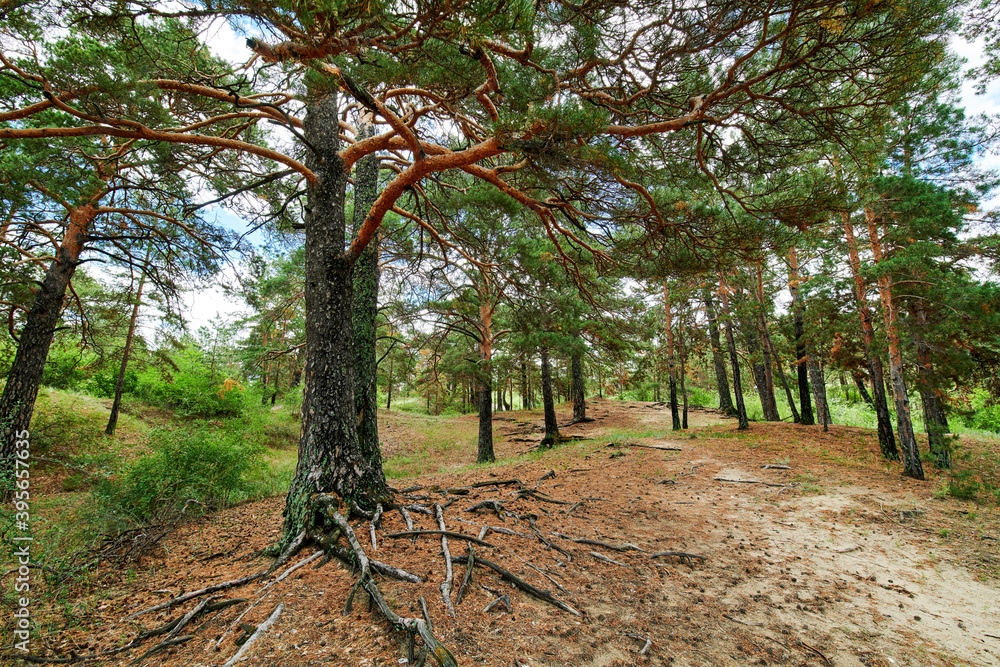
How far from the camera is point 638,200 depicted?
5.34 meters

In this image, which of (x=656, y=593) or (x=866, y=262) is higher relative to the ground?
(x=866, y=262)

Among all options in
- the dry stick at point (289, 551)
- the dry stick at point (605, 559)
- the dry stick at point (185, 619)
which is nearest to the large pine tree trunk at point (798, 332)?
the dry stick at point (605, 559)

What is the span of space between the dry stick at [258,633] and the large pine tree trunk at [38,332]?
27.6 feet

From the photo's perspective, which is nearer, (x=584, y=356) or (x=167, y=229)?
(x=167, y=229)

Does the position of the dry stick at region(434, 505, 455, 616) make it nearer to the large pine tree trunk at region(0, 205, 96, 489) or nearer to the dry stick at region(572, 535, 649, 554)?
the dry stick at region(572, 535, 649, 554)

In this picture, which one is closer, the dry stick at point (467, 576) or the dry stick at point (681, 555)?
the dry stick at point (467, 576)

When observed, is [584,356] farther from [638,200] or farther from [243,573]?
[243,573]

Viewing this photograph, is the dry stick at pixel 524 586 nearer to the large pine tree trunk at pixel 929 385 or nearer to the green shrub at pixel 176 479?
the green shrub at pixel 176 479

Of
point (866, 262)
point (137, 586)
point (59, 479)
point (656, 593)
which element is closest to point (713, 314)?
point (866, 262)

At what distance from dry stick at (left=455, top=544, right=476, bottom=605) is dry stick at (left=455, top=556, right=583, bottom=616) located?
7 cm

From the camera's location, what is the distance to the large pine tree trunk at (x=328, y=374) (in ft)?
13.6

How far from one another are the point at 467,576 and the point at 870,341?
1054cm

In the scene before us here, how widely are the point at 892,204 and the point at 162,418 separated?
2260cm

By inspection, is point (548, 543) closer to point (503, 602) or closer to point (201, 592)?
point (503, 602)
